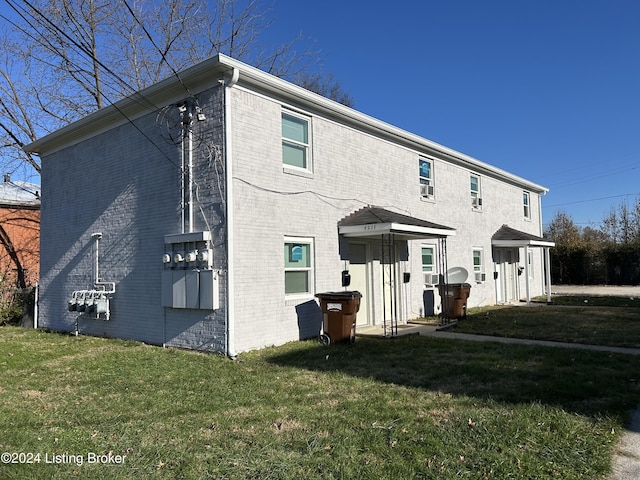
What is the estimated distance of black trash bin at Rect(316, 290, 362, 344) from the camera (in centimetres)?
932

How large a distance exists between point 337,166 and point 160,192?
12.9ft

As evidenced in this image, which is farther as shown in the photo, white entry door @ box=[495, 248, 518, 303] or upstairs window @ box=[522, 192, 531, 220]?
upstairs window @ box=[522, 192, 531, 220]

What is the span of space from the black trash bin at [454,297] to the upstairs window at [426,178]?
116 inches

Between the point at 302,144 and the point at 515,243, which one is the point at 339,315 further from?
the point at 515,243

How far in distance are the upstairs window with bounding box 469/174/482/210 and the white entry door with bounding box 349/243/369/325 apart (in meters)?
7.01

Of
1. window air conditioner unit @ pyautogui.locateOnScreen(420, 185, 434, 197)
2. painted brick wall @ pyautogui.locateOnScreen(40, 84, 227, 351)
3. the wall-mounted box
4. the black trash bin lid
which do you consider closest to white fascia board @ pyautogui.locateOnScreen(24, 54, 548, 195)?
painted brick wall @ pyautogui.locateOnScreen(40, 84, 227, 351)

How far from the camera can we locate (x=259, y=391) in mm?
6055

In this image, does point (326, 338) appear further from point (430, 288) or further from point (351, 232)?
point (430, 288)

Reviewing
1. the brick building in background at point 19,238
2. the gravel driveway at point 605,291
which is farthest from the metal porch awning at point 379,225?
the gravel driveway at point 605,291

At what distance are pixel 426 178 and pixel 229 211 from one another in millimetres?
7971

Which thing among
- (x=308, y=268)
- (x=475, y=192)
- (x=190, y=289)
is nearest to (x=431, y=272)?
(x=475, y=192)

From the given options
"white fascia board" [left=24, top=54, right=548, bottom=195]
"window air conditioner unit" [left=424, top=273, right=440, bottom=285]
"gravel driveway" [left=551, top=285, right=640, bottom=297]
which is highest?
"white fascia board" [left=24, top=54, right=548, bottom=195]

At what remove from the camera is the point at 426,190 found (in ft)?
47.9

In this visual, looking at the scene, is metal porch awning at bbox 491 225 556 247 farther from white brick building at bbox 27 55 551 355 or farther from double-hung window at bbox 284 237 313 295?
double-hung window at bbox 284 237 313 295
